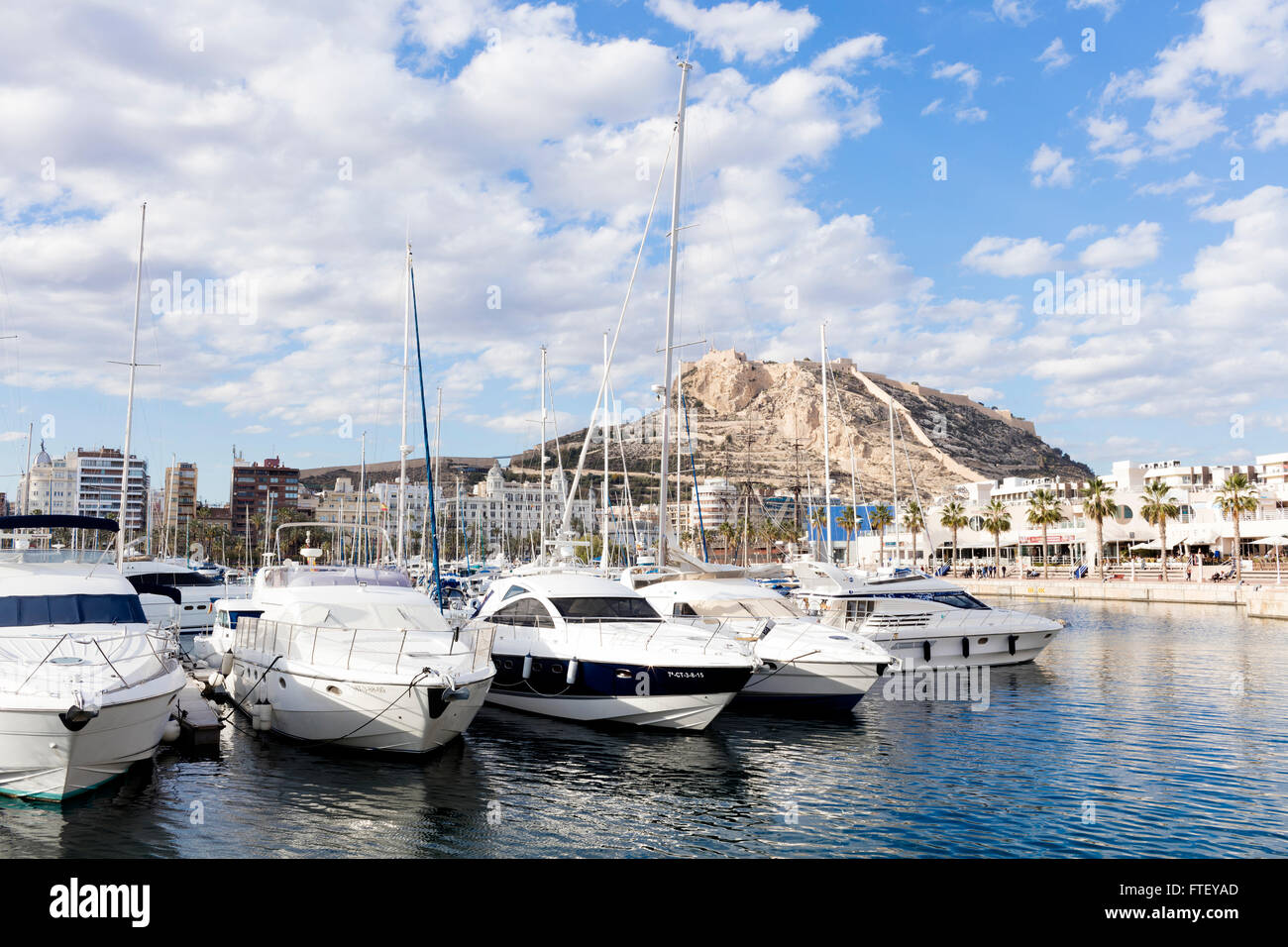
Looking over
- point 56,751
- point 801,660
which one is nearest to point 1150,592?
point 801,660

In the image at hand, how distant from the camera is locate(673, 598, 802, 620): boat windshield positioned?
73.3ft

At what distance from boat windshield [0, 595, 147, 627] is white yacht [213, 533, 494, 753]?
250 cm

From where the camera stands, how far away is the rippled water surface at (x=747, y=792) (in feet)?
36.3

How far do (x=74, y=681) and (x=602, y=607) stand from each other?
9.64 meters

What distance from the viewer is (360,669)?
1505 cm

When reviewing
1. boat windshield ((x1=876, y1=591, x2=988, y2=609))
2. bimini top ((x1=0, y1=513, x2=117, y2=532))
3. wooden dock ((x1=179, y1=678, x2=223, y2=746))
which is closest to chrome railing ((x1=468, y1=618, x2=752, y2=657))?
wooden dock ((x1=179, y1=678, x2=223, y2=746))

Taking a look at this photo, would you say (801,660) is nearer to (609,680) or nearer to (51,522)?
(609,680)

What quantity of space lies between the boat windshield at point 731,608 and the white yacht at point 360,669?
683 centimetres

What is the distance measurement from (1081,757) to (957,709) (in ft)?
15.9

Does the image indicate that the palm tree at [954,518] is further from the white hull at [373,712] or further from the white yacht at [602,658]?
the white hull at [373,712]

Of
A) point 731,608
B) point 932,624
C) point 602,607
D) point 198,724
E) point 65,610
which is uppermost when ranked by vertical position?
point 65,610
